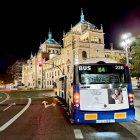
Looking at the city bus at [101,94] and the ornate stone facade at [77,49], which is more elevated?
the ornate stone facade at [77,49]

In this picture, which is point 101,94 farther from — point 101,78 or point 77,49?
point 77,49

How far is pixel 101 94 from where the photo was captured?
28.1 feet

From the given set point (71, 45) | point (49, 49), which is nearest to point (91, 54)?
point (71, 45)

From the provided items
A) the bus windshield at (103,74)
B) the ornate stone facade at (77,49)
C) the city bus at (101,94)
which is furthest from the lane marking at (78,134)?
the ornate stone facade at (77,49)

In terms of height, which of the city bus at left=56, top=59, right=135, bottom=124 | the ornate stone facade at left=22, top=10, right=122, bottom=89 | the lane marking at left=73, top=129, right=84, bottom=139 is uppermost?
the ornate stone facade at left=22, top=10, right=122, bottom=89

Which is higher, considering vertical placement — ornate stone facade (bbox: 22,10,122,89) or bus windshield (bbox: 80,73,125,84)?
ornate stone facade (bbox: 22,10,122,89)

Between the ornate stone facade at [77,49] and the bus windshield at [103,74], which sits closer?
the bus windshield at [103,74]

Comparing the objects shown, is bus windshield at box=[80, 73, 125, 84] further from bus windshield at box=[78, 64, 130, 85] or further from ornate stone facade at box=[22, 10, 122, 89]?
ornate stone facade at box=[22, 10, 122, 89]

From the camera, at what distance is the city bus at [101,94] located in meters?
8.46

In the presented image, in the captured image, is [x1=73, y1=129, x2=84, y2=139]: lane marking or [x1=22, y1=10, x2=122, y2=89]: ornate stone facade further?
[x1=22, y1=10, x2=122, y2=89]: ornate stone facade

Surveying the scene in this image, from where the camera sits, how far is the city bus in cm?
846

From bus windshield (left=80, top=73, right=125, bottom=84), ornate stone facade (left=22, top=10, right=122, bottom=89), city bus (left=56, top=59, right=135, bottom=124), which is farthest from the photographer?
ornate stone facade (left=22, top=10, right=122, bottom=89)

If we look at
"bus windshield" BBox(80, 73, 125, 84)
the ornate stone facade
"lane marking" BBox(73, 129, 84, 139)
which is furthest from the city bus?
the ornate stone facade

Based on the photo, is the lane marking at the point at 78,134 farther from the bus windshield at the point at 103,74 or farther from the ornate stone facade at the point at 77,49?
the ornate stone facade at the point at 77,49
